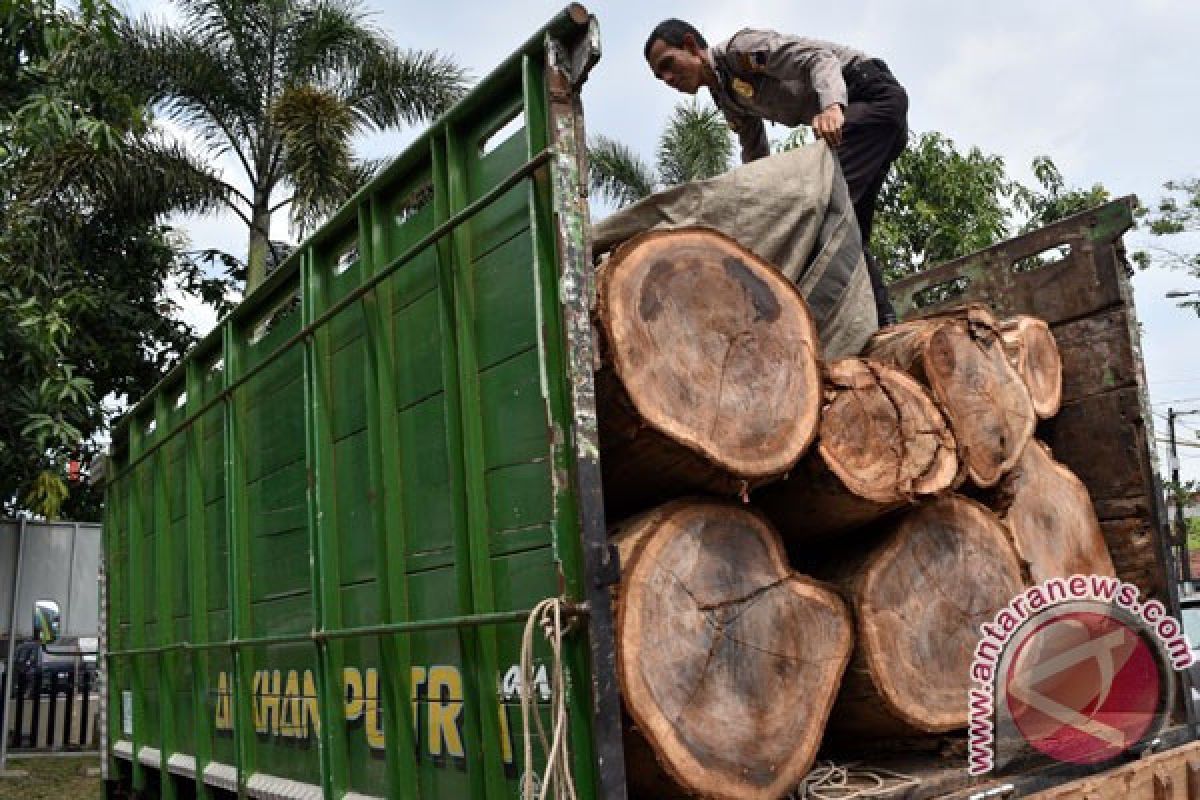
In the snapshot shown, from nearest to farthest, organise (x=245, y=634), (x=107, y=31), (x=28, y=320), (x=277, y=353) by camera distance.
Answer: (x=277, y=353)
(x=245, y=634)
(x=107, y=31)
(x=28, y=320)

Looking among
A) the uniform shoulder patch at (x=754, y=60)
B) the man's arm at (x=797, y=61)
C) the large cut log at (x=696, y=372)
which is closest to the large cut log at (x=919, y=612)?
the large cut log at (x=696, y=372)

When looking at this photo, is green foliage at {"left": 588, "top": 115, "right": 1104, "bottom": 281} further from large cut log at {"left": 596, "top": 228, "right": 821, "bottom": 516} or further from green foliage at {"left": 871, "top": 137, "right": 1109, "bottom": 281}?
large cut log at {"left": 596, "top": 228, "right": 821, "bottom": 516}

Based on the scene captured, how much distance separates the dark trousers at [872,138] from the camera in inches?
152

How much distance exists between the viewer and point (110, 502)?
6.29 meters

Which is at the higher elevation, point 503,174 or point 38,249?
point 38,249

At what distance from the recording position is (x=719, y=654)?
2479 millimetres

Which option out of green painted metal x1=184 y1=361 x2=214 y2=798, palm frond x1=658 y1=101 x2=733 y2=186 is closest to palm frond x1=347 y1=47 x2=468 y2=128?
palm frond x1=658 y1=101 x2=733 y2=186

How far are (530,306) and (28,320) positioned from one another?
7876mm

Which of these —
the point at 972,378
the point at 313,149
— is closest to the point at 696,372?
the point at 972,378

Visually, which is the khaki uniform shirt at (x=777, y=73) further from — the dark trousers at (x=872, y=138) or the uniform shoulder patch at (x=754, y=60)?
the dark trousers at (x=872, y=138)

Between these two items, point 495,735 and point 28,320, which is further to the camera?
point 28,320

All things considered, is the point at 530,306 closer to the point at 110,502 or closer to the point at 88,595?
the point at 110,502

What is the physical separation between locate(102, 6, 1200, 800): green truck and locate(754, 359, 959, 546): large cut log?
0.63m

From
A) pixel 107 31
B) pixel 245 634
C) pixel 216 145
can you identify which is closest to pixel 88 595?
pixel 216 145
